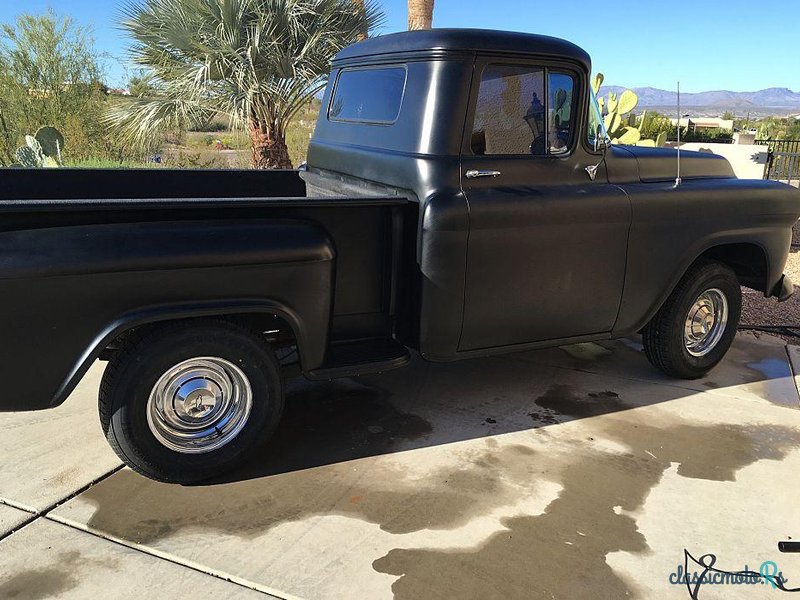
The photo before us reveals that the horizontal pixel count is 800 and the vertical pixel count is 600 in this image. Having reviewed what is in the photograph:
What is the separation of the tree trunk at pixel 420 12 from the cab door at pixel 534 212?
345 inches

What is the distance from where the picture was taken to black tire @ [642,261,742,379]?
4.23m

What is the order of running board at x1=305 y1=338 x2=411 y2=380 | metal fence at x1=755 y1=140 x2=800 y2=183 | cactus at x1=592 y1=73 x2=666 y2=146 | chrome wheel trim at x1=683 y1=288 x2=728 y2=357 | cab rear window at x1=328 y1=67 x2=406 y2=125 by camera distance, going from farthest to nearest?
metal fence at x1=755 y1=140 x2=800 y2=183
cactus at x1=592 y1=73 x2=666 y2=146
chrome wheel trim at x1=683 y1=288 x2=728 y2=357
cab rear window at x1=328 y1=67 x2=406 y2=125
running board at x1=305 y1=338 x2=411 y2=380

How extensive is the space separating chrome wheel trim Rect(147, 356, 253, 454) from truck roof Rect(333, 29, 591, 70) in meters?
1.88

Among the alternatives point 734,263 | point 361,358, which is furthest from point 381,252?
point 734,263

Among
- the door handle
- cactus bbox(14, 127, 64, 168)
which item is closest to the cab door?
the door handle

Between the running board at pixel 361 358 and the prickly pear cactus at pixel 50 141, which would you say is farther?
the prickly pear cactus at pixel 50 141

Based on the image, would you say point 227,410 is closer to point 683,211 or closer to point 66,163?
point 683,211

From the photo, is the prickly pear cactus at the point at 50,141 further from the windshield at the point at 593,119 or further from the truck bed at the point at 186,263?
the windshield at the point at 593,119

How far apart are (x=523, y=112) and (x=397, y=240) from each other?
3.25 ft

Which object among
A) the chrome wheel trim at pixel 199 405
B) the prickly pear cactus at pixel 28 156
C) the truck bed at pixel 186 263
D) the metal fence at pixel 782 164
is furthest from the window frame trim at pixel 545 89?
the metal fence at pixel 782 164

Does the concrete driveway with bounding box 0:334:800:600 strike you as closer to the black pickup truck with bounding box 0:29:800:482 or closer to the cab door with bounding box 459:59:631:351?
the black pickup truck with bounding box 0:29:800:482

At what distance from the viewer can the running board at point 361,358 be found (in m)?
3.22

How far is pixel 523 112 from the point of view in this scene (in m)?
3.57

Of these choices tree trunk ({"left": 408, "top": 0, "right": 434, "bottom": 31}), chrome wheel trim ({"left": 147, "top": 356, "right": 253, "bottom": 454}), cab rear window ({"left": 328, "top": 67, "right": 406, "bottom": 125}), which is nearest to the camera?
chrome wheel trim ({"left": 147, "top": 356, "right": 253, "bottom": 454})
